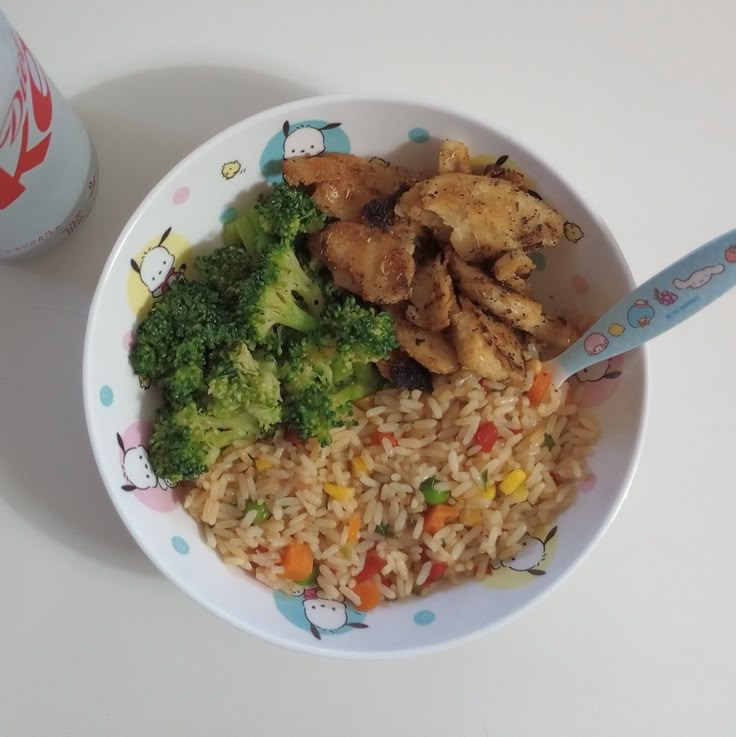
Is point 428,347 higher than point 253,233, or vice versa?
point 253,233

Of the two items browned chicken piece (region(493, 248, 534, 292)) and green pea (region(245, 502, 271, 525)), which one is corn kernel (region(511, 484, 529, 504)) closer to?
browned chicken piece (region(493, 248, 534, 292))

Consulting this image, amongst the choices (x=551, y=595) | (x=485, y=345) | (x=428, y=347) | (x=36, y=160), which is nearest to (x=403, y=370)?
(x=428, y=347)

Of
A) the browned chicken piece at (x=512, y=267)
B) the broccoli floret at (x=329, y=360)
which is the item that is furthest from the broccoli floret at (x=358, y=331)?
the browned chicken piece at (x=512, y=267)

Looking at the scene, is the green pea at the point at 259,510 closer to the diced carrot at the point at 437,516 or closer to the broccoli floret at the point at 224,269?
the diced carrot at the point at 437,516

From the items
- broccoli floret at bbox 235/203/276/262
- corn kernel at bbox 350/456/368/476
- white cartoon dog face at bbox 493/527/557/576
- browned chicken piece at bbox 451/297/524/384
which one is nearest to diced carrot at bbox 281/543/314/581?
corn kernel at bbox 350/456/368/476

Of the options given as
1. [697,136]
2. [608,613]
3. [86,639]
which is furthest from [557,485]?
[86,639]

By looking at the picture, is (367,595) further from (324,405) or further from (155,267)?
(155,267)

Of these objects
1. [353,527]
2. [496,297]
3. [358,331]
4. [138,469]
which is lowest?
[353,527]
